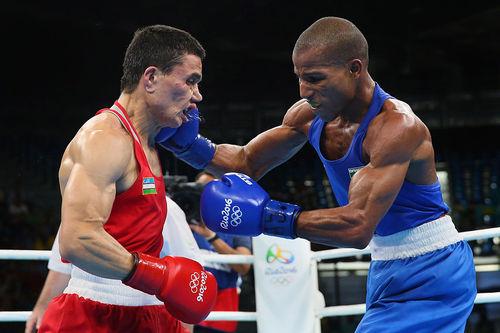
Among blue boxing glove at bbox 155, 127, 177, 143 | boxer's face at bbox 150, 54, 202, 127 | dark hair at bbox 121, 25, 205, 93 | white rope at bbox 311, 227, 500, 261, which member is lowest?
white rope at bbox 311, 227, 500, 261

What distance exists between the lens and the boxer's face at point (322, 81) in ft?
7.52

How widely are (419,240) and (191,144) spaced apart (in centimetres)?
96

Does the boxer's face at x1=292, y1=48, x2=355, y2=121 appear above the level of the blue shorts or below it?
above

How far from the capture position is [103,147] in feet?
6.10

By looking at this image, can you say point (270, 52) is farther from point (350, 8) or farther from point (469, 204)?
point (469, 204)

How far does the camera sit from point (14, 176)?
30.8 feet

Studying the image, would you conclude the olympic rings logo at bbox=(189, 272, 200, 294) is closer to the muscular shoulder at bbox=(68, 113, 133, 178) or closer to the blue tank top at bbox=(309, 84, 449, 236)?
the muscular shoulder at bbox=(68, 113, 133, 178)

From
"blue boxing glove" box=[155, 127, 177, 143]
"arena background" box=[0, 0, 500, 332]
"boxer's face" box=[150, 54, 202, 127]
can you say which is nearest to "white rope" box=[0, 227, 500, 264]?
"blue boxing glove" box=[155, 127, 177, 143]

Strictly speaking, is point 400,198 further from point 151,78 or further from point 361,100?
point 151,78

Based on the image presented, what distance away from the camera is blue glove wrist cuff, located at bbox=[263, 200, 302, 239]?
213cm

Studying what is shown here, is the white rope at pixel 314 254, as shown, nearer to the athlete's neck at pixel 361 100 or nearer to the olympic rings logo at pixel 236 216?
the athlete's neck at pixel 361 100

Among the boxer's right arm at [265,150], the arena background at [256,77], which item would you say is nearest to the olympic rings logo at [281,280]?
the boxer's right arm at [265,150]

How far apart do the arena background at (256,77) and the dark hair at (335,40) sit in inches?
261

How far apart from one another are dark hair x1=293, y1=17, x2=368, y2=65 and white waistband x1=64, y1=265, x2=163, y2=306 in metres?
0.99
